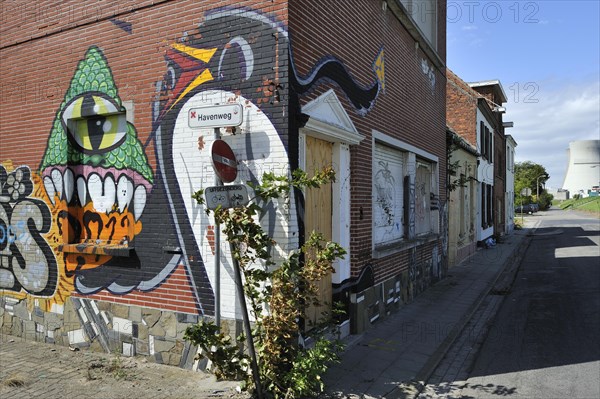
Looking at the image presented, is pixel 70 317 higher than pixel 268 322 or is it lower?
lower

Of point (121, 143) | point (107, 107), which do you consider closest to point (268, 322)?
point (121, 143)

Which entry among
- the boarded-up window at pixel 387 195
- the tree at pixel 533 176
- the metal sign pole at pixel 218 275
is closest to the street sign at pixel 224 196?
the metal sign pole at pixel 218 275

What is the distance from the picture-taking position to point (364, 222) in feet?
23.8

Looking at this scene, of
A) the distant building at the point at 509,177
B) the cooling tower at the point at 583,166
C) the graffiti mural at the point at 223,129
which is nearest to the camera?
the graffiti mural at the point at 223,129

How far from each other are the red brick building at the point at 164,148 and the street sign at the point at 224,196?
0.85 m

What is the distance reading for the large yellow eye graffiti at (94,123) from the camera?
20.5ft

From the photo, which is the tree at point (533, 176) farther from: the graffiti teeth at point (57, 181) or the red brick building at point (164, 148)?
the graffiti teeth at point (57, 181)

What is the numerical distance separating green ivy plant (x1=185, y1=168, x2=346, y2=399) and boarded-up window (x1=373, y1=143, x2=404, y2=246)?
3.32 metres

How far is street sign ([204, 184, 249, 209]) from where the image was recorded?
4312 millimetres

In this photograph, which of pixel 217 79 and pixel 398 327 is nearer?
pixel 217 79

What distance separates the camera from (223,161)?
184 inches

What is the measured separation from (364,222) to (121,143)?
3.80 metres

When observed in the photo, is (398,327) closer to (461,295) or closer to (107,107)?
(461,295)

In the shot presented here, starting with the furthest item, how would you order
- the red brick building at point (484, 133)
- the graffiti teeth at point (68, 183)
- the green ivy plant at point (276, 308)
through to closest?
the red brick building at point (484, 133), the graffiti teeth at point (68, 183), the green ivy plant at point (276, 308)
